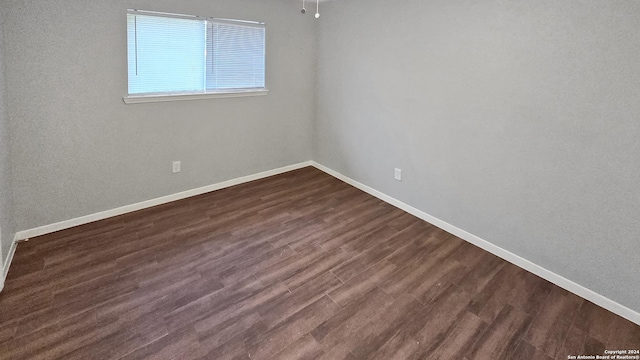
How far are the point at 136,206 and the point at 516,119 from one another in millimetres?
3541

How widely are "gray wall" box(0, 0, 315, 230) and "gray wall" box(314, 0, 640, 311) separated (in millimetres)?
1205

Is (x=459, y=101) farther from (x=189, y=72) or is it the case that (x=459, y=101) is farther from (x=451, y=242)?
(x=189, y=72)

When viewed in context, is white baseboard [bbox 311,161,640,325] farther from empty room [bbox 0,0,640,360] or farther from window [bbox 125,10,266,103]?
window [bbox 125,10,266,103]

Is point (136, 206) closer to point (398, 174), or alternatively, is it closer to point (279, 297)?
point (279, 297)

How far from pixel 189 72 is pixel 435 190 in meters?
2.76

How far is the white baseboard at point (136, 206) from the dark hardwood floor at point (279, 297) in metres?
0.08

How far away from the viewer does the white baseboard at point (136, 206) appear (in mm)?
2904

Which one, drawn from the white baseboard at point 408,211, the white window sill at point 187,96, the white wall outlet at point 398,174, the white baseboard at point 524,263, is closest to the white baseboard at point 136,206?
the white baseboard at point 408,211

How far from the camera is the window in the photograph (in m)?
3.14

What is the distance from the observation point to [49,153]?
9.29 feet

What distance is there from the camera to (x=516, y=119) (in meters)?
2.63

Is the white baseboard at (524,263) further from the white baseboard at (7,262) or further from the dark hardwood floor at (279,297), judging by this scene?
the white baseboard at (7,262)

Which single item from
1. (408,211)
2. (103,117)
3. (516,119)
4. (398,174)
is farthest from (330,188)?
(103,117)

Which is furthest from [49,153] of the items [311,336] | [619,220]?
[619,220]
